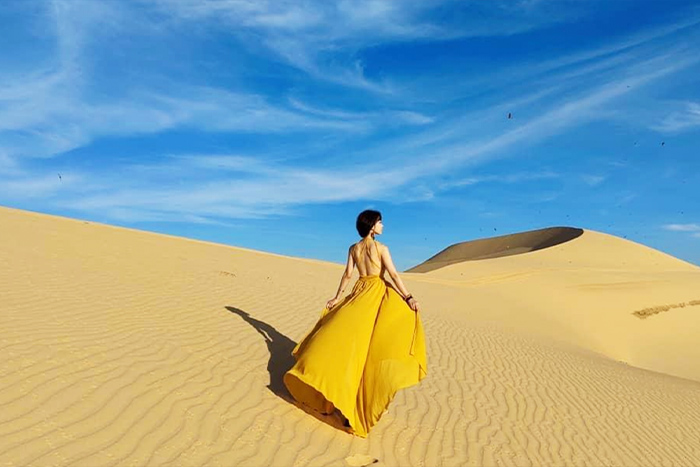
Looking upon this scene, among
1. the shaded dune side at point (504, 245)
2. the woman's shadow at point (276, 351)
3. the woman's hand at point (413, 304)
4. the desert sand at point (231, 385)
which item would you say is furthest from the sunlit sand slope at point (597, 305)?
the shaded dune side at point (504, 245)

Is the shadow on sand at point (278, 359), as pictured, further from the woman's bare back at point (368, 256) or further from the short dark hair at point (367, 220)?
the short dark hair at point (367, 220)

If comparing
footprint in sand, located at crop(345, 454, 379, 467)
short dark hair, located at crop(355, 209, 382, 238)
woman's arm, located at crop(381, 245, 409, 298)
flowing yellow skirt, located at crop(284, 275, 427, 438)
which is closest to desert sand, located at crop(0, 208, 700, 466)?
footprint in sand, located at crop(345, 454, 379, 467)

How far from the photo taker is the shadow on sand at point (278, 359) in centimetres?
616

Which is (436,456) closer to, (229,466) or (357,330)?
(357,330)

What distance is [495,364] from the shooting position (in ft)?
37.2

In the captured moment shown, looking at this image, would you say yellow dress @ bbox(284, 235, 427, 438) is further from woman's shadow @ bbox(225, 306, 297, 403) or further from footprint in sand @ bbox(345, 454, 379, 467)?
woman's shadow @ bbox(225, 306, 297, 403)

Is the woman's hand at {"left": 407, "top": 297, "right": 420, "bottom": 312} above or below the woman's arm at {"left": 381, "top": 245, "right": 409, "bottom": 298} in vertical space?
below

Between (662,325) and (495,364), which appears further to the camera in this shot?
(662,325)

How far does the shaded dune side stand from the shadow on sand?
49150mm

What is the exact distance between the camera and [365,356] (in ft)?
18.7

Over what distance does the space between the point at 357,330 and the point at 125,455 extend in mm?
2403

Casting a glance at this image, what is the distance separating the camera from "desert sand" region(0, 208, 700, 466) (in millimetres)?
5113

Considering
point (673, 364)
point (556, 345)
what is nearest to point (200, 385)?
point (556, 345)

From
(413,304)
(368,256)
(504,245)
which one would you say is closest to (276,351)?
(368,256)
